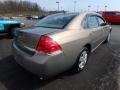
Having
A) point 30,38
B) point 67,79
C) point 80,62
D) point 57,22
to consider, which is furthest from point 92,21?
point 30,38

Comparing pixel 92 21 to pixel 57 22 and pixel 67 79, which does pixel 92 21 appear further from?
pixel 67 79

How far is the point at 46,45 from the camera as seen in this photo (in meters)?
3.18

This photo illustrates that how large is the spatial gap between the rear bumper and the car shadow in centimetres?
46

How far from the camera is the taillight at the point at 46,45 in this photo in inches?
125

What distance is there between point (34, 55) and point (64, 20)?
1.40 m

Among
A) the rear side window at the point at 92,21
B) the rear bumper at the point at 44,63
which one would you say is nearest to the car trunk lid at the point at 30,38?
the rear bumper at the point at 44,63

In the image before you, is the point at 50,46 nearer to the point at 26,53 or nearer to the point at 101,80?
the point at 26,53

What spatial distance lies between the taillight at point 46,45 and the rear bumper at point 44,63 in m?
0.11

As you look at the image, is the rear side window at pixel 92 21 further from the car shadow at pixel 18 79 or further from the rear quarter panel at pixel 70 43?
the car shadow at pixel 18 79

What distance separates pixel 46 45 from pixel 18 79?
4.18 ft

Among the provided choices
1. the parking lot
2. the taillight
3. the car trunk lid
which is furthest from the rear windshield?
the parking lot

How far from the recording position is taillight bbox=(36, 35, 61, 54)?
125 inches

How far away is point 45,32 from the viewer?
3.44 meters

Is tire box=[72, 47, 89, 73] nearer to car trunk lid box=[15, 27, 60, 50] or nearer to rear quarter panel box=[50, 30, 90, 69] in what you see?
rear quarter panel box=[50, 30, 90, 69]
